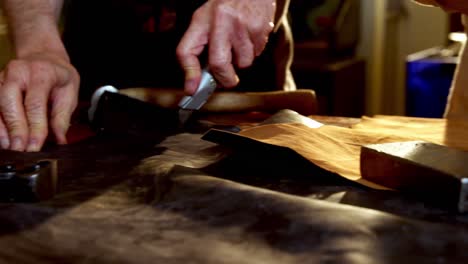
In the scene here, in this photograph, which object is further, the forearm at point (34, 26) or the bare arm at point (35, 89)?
the forearm at point (34, 26)

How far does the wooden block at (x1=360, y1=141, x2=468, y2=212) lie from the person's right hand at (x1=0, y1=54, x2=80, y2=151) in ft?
1.56

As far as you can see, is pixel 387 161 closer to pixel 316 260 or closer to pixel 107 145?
pixel 316 260

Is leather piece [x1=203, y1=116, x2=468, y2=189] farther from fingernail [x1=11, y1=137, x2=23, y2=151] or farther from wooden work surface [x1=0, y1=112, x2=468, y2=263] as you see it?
fingernail [x1=11, y1=137, x2=23, y2=151]

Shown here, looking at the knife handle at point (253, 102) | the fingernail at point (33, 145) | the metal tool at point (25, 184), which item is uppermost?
the metal tool at point (25, 184)

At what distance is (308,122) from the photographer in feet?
3.19

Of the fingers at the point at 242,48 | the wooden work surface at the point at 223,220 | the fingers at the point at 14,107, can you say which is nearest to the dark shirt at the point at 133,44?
the fingers at the point at 242,48

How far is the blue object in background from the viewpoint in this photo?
8.55 feet

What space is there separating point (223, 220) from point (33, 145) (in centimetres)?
44

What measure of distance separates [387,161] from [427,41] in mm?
2911

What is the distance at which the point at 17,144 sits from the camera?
0.96 metres

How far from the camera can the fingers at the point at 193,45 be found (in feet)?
3.32

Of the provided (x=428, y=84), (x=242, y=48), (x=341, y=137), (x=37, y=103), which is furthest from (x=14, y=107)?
(x=428, y=84)

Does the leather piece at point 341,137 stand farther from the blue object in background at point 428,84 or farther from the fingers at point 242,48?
the blue object in background at point 428,84

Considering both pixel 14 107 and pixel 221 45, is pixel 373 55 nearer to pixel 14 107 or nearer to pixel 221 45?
pixel 221 45
